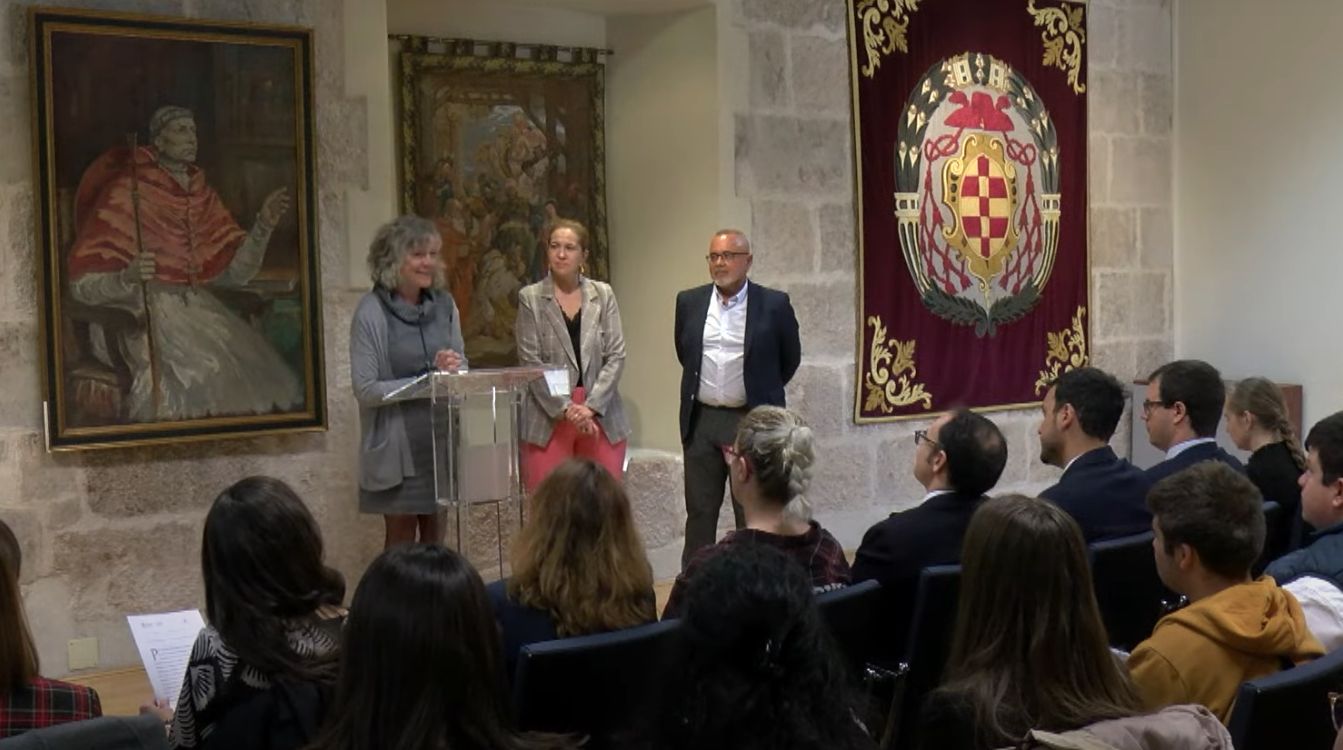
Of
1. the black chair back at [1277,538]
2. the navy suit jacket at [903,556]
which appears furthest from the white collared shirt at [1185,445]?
the navy suit jacket at [903,556]

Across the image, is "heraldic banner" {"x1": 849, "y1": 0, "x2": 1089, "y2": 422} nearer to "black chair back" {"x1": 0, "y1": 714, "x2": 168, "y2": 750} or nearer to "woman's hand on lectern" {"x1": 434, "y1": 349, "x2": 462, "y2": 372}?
"woman's hand on lectern" {"x1": 434, "y1": 349, "x2": 462, "y2": 372}

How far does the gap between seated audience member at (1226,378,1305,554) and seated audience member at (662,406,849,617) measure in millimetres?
1580

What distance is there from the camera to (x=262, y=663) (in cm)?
234

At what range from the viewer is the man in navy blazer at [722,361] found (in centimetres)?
595

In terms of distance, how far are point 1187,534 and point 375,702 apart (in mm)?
1491

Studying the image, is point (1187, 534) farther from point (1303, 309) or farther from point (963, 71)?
point (1303, 309)

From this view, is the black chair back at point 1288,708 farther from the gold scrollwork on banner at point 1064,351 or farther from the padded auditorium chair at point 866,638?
the gold scrollwork on banner at point 1064,351

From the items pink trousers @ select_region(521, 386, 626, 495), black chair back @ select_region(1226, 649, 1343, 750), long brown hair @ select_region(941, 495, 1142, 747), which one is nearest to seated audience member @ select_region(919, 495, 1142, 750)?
long brown hair @ select_region(941, 495, 1142, 747)

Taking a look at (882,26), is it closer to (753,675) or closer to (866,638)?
(866,638)

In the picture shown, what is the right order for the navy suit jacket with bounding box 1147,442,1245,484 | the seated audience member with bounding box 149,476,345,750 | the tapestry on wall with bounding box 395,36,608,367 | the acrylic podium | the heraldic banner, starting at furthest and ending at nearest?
the heraldic banner → the tapestry on wall with bounding box 395,36,608,367 → the acrylic podium → the navy suit jacket with bounding box 1147,442,1245,484 → the seated audience member with bounding box 149,476,345,750

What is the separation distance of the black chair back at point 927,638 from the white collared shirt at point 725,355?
282 centimetres

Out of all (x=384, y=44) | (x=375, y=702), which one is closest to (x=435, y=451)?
(x=384, y=44)

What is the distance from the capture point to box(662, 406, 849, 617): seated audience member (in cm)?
325

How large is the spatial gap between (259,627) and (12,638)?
364mm
